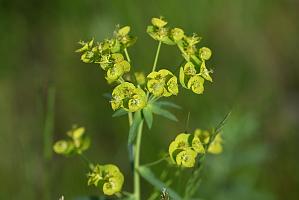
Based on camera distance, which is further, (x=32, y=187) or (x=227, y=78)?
(x=227, y=78)

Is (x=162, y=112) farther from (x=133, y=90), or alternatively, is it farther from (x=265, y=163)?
(x=265, y=163)

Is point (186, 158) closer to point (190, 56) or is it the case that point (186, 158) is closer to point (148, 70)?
point (190, 56)

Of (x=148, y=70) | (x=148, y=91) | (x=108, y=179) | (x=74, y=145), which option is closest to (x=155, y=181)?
(x=108, y=179)

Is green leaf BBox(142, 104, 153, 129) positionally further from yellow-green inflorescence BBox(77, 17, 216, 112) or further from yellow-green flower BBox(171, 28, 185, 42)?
yellow-green flower BBox(171, 28, 185, 42)

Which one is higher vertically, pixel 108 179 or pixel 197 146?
pixel 197 146

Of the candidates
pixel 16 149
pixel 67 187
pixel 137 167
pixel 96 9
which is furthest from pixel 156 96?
pixel 96 9
